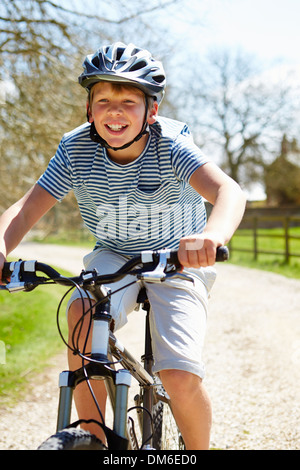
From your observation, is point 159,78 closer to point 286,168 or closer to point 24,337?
point 24,337

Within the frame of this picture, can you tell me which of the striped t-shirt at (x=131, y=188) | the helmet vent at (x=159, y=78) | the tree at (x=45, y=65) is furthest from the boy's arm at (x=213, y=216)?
the tree at (x=45, y=65)

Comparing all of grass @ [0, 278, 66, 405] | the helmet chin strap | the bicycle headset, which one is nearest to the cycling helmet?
the bicycle headset

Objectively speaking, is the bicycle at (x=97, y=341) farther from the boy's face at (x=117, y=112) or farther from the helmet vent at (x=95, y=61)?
the helmet vent at (x=95, y=61)

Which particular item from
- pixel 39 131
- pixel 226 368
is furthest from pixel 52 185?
pixel 39 131

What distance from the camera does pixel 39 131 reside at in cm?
702

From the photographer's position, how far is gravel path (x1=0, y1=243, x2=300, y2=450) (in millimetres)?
3768

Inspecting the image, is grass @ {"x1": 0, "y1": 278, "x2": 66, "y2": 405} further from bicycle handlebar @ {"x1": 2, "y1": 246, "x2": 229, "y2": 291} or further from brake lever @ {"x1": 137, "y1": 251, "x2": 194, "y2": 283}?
brake lever @ {"x1": 137, "y1": 251, "x2": 194, "y2": 283}

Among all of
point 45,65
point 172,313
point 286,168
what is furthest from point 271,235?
point 286,168

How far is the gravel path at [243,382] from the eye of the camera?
12.4ft

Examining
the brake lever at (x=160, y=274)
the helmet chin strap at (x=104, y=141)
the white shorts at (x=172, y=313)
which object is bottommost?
the white shorts at (x=172, y=313)

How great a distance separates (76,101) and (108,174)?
5.25 metres

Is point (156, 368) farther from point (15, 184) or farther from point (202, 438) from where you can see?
point (15, 184)

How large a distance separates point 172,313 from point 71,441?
0.87 m

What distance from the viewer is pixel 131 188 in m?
2.49
